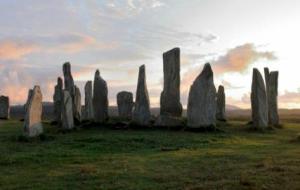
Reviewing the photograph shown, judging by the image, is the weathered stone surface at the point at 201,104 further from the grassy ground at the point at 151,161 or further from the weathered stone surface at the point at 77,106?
the weathered stone surface at the point at 77,106

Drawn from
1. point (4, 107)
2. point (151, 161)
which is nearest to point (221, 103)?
point (4, 107)

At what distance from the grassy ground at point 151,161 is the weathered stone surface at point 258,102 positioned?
3.52 metres

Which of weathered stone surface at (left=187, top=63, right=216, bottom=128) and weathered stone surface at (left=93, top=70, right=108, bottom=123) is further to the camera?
weathered stone surface at (left=93, top=70, right=108, bottom=123)

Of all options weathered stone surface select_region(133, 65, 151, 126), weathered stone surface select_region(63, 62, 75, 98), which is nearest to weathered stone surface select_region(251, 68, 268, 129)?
weathered stone surface select_region(133, 65, 151, 126)

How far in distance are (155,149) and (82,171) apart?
7.61 m

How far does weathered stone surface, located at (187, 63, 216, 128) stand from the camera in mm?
37375

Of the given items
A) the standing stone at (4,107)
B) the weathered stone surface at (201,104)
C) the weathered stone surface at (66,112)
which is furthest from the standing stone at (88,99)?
the weathered stone surface at (201,104)

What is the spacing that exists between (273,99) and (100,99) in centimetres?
1299

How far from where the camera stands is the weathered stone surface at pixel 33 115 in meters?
32.5

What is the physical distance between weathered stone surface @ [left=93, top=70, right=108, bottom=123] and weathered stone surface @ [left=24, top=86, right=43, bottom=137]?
28.2 feet

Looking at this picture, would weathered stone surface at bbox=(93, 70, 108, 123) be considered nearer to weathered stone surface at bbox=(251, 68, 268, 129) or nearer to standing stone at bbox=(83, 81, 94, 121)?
standing stone at bbox=(83, 81, 94, 121)

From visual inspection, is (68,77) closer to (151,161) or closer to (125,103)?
(125,103)

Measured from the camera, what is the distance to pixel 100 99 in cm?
4256

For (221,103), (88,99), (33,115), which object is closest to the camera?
(33,115)
